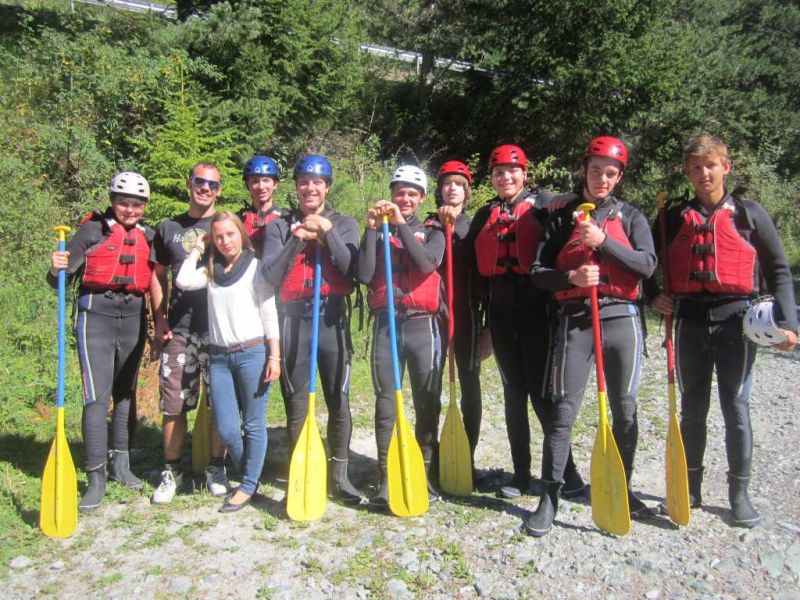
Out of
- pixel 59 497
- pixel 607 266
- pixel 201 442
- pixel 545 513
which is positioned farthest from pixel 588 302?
pixel 59 497

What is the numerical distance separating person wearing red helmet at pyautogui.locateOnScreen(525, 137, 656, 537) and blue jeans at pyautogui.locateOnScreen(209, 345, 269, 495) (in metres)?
1.87

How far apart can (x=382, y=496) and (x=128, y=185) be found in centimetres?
281

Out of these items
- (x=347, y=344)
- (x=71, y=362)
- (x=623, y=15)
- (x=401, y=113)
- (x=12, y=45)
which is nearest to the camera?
(x=347, y=344)

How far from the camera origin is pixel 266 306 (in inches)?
167

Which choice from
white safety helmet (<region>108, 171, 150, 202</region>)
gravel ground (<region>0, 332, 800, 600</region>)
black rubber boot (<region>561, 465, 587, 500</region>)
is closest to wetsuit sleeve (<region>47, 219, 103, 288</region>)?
white safety helmet (<region>108, 171, 150, 202</region>)

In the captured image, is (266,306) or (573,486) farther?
(573,486)

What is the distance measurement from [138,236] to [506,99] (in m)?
13.4

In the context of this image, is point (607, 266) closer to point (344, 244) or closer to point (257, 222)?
point (344, 244)

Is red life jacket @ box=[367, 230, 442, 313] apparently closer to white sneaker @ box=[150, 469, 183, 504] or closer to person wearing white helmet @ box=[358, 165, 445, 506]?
person wearing white helmet @ box=[358, 165, 445, 506]

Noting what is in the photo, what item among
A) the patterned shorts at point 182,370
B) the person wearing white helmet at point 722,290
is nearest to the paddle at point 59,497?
the patterned shorts at point 182,370

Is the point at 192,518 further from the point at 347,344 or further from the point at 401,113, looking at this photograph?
the point at 401,113

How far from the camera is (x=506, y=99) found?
1622 cm

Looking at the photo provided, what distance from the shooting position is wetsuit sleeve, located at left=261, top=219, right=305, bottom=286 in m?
4.12

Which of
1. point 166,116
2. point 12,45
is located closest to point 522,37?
point 166,116
